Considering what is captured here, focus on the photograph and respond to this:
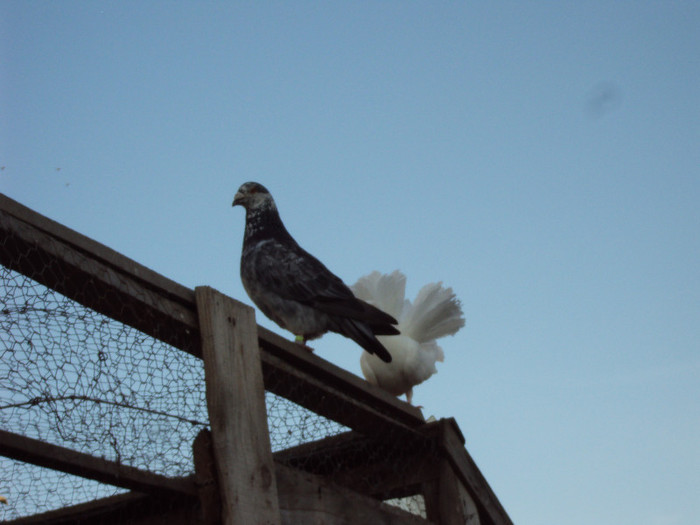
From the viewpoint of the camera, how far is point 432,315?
16.5 feet

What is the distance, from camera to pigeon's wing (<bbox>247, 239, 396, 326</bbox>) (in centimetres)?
373

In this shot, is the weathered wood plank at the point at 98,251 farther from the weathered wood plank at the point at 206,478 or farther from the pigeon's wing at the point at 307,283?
the pigeon's wing at the point at 307,283

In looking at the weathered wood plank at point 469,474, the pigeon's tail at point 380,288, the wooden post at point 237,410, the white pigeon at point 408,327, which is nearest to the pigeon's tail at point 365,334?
the weathered wood plank at point 469,474

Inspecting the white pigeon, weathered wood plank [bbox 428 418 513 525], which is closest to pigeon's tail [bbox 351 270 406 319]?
the white pigeon

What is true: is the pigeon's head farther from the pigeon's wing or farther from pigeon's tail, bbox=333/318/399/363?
pigeon's tail, bbox=333/318/399/363

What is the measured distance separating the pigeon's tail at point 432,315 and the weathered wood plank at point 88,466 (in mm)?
3058

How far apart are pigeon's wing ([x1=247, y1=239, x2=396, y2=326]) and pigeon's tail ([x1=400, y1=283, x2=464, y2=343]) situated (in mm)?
1051

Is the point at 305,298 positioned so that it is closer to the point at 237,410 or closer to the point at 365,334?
the point at 365,334

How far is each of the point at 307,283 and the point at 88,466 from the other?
6.78 ft

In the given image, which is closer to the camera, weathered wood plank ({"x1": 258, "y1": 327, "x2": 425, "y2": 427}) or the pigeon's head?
weathered wood plank ({"x1": 258, "y1": 327, "x2": 425, "y2": 427})

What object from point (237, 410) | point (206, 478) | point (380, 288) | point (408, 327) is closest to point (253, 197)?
point (380, 288)

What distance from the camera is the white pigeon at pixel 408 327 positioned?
4641 millimetres

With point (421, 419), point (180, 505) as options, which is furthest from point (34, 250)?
point (421, 419)

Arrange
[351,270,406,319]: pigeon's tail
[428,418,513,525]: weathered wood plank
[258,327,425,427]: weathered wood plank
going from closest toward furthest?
[258,327,425,427]: weathered wood plank, [428,418,513,525]: weathered wood plank, [351,270,406,319]: pigeon's tail
